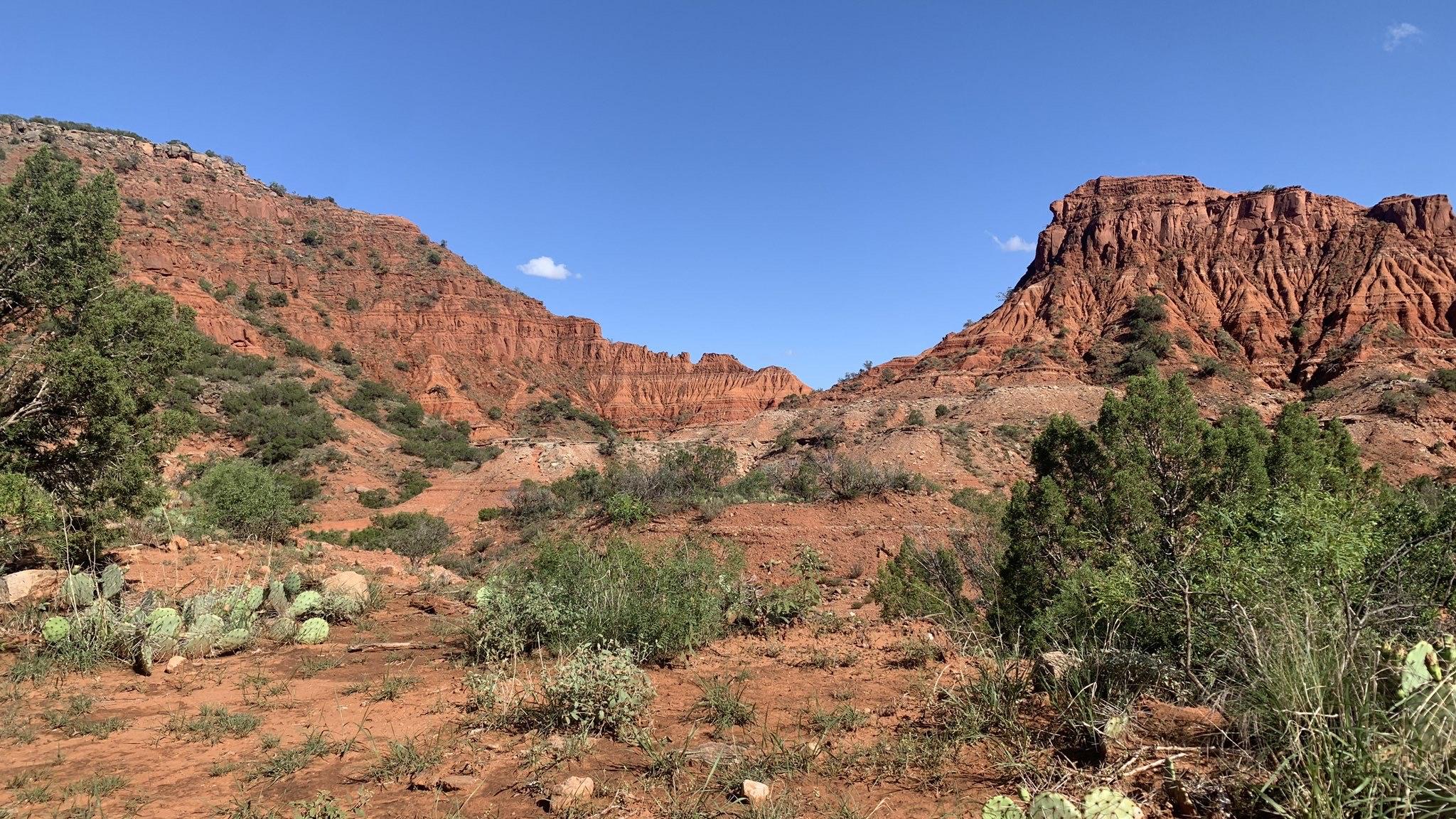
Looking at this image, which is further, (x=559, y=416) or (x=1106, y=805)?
(x=559, y=416)

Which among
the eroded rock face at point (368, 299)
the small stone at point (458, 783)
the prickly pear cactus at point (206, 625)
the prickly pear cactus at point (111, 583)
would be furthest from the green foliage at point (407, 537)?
the eroded rock face at point (368, 299)

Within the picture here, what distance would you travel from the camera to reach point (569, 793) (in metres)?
3.51

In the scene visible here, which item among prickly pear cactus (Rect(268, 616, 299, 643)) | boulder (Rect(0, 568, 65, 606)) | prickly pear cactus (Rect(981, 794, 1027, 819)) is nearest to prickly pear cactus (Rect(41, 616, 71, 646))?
boulder (Rect(0, 568, 65, 606))

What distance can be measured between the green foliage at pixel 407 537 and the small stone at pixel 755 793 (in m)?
15.1

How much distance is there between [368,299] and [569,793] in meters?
56.8

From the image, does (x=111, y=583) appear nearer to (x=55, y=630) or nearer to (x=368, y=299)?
(x=55, y=630)

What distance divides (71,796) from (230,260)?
52181 millimetres

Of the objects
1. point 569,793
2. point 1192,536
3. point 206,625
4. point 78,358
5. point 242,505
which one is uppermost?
point 78,358

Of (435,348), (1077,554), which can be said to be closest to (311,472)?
(435,348)

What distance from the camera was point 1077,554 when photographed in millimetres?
8562

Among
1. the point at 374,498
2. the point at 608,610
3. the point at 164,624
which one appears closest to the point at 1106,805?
the point at 608,610

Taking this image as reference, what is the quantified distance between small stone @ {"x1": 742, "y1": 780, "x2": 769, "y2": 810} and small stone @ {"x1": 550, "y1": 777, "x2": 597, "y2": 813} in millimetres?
827

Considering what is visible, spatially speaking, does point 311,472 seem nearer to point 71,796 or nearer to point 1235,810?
point 71,796

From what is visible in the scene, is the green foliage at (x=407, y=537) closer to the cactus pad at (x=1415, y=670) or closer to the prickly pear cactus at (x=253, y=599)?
the prickly pear cactus at (x=253, y=599)
